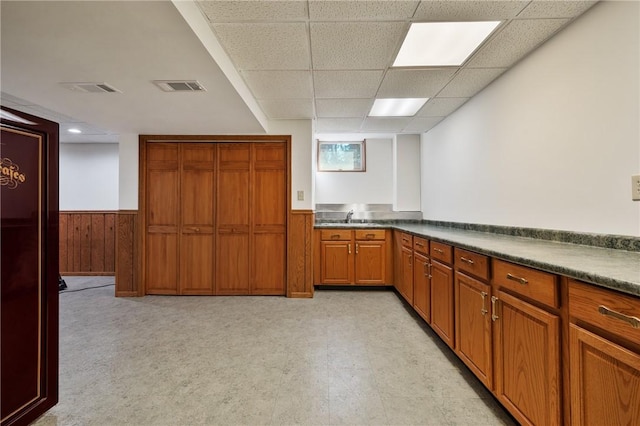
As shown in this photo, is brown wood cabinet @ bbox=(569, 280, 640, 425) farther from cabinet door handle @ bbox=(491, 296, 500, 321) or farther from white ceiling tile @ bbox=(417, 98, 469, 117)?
white ceiling tile @ bbox=(417, 98, 469, 117)

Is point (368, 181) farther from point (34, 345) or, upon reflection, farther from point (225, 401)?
point (34, 345)

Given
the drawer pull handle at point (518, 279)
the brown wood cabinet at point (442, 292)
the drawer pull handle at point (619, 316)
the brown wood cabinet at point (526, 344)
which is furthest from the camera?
the brown wood cabinet at point (442, 292)

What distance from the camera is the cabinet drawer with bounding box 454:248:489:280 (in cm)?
170

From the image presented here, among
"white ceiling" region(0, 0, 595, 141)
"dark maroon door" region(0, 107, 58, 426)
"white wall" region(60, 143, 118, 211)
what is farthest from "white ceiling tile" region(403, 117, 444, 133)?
"white wall" region(60, 143, 118, 211)

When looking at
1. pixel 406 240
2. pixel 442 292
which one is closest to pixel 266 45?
pixel 442 292

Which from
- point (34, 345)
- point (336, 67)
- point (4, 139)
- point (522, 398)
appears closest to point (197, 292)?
point (34, 345)

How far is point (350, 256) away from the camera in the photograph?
4012mm

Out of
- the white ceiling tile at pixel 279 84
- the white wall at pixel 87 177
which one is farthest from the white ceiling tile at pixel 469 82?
the white wall at pixel 87 177

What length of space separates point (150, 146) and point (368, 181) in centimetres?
327

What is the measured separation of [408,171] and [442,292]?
8.92 ft

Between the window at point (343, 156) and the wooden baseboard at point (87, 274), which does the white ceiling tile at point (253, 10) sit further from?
the wooden baseboard at point (87, 274)

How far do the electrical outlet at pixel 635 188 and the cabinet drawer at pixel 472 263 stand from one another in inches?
29.4

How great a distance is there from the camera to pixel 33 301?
5.03 feet

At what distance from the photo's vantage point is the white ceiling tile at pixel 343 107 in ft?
10.3
